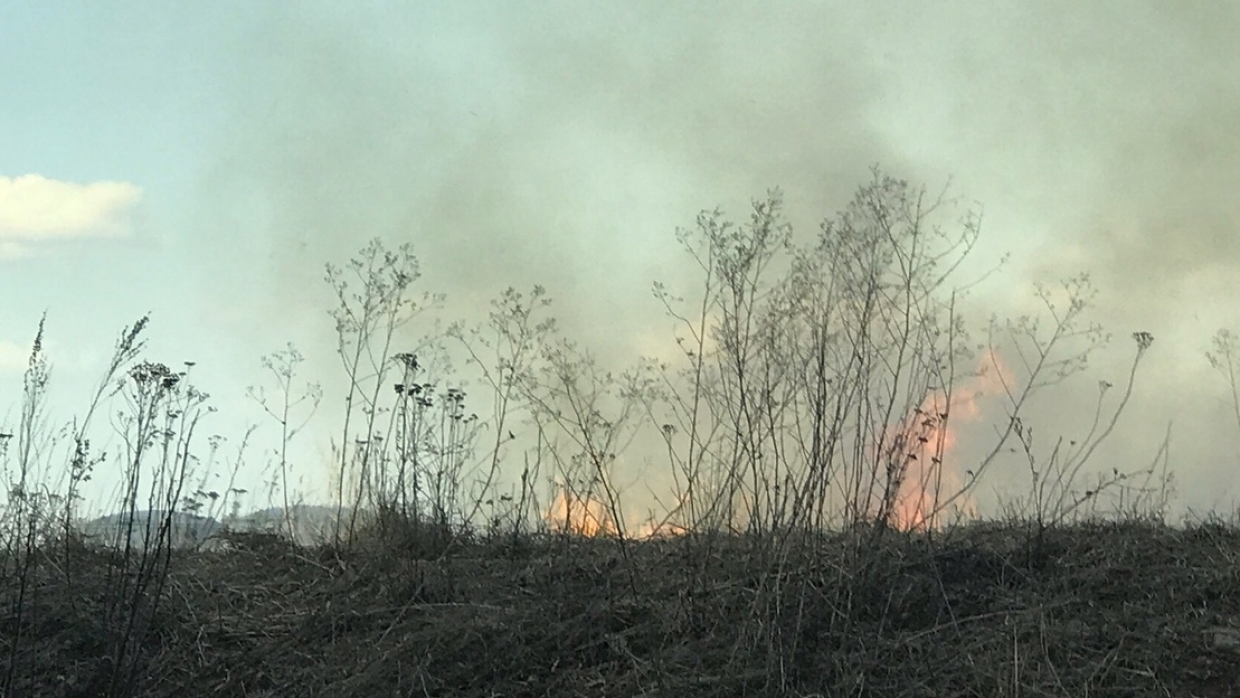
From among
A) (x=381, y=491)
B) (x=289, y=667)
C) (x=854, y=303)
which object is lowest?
(x=289, y=667)

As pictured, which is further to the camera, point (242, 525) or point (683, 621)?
point (242, 525)

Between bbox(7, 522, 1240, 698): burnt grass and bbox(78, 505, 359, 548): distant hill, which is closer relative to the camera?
bbox(7, 522, 1240, 698): burnt grass

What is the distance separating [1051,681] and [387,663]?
2.53m

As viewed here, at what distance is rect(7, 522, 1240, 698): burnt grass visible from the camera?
3781 mm

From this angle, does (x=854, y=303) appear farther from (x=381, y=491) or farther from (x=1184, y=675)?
(x=381, y=491)

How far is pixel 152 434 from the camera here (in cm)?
438

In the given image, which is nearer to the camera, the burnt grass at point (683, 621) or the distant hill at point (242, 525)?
the burnt grass at point (683, 621)

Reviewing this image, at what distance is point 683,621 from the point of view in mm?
4285

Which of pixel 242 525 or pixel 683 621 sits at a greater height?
pixel 242 525

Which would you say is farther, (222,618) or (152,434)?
(222,618)

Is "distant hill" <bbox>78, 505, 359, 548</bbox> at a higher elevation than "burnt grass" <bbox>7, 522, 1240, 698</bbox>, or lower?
higher

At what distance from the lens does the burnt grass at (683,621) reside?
3.78m

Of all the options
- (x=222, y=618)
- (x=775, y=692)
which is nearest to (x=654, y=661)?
(x=775, y=692)

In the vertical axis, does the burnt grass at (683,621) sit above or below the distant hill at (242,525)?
below
